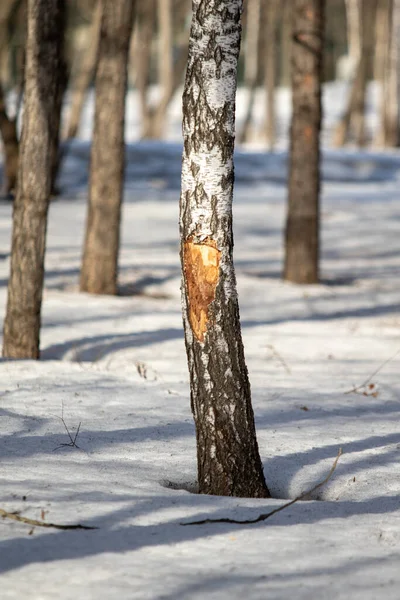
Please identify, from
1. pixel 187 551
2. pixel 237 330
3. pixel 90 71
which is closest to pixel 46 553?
pixel 187 551

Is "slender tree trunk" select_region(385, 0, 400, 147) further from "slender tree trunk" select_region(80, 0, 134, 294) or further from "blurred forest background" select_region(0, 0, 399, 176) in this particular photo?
"slender tree trunk" select_region(80, 0, 134, 294)

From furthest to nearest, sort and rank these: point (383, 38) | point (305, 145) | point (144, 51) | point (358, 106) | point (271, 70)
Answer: point (144, 51)
point (383, 38)
point (358, 106)
point (271, 70)
point (305, 145)

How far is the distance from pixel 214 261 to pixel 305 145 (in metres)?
7.22

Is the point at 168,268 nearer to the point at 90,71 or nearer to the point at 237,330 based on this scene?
the point at 237,330

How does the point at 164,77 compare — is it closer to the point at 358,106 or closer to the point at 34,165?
the point at 358,106

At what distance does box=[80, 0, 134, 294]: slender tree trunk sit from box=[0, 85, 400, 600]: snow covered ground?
0.45m

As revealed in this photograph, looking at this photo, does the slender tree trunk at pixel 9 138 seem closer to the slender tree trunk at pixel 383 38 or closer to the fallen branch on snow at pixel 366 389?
the fallen branch on snow at pixel 366 389

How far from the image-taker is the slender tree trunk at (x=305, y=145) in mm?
10828

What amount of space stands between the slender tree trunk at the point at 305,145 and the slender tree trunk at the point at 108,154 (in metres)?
2.40

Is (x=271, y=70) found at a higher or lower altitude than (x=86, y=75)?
higher

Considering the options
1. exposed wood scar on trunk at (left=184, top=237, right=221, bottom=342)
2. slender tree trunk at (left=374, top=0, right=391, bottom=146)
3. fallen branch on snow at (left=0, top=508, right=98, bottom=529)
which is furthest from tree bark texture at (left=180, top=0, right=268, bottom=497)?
slender tree trunk at (left=374, top=0, right=391, bottom=146)

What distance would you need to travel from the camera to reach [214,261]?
13.8 feet

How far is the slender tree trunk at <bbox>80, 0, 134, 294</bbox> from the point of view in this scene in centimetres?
966

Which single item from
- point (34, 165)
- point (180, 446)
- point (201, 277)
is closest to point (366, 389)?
point (180, 446)
